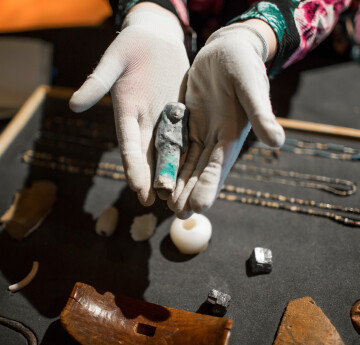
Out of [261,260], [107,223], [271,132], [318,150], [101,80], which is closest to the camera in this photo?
[271,132]

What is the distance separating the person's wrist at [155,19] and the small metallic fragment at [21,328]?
2.65 feet

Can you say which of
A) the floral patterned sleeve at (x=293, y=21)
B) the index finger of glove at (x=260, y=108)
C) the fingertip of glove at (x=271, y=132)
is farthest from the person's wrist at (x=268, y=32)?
the fingertip of glove at (x=271, y=132)

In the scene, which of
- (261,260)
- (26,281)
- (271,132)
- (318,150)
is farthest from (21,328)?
(318,150)

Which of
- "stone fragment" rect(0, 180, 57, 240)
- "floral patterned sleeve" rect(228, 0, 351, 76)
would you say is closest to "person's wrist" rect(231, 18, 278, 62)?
"floral patterned sleeve" rect(228, 0, 351, 76)

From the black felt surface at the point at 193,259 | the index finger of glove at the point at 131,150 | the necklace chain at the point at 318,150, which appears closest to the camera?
the index finger of glove at the point at 131,150

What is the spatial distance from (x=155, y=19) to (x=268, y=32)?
0.98ft

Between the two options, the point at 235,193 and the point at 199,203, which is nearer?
the point at 199,203

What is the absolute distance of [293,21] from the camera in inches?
34.0

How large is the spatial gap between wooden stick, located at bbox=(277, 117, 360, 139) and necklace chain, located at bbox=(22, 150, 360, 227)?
0.26 m

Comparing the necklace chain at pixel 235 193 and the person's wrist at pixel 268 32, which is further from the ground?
the person's wrist at pixel 268 32

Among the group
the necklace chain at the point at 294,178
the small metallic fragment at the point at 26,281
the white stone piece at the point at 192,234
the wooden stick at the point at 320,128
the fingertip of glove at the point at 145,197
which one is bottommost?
the small metallic fragment at the point at 26,281

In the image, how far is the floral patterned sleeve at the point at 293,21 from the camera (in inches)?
32.9

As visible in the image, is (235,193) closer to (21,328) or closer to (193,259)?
(193,259)

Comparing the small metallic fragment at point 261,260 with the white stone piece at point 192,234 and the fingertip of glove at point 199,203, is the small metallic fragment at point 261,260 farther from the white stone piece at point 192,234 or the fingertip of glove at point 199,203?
the fingertip of glove at point 199,203
